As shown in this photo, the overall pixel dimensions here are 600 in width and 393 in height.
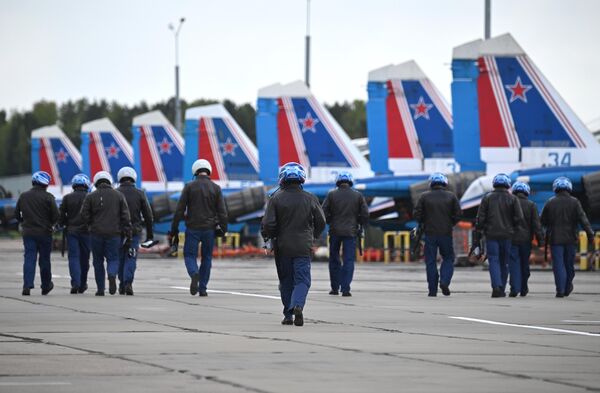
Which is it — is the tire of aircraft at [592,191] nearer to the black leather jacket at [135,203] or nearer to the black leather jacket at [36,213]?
the black leather jacket at [135,203]

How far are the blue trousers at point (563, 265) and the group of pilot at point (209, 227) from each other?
0.01 meters

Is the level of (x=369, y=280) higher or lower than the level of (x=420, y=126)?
lower

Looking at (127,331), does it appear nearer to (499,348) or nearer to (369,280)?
(499,348)

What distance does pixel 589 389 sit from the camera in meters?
8.60

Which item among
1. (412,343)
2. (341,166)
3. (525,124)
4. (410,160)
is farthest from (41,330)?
(341,166)

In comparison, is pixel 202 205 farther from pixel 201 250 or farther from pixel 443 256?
pixel 443 256

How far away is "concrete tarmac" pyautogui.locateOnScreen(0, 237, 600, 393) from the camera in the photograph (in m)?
8.78

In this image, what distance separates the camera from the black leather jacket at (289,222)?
14078 mm

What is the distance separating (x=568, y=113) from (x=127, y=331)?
2744 cm

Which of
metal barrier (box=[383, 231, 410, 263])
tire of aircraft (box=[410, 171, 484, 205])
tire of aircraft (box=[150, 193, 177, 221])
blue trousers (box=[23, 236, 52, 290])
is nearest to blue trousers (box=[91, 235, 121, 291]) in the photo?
blue trousers (box=[23, 236, 52, 290])

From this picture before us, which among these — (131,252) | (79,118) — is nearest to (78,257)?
(131,252)

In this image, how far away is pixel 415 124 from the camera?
164 ft

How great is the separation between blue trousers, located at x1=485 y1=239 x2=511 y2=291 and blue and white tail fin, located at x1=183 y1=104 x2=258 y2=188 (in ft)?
138

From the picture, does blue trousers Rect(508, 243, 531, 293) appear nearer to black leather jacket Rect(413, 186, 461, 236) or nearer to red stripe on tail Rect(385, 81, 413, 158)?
black leather jacket Rect(413, 186, 461, 236)
